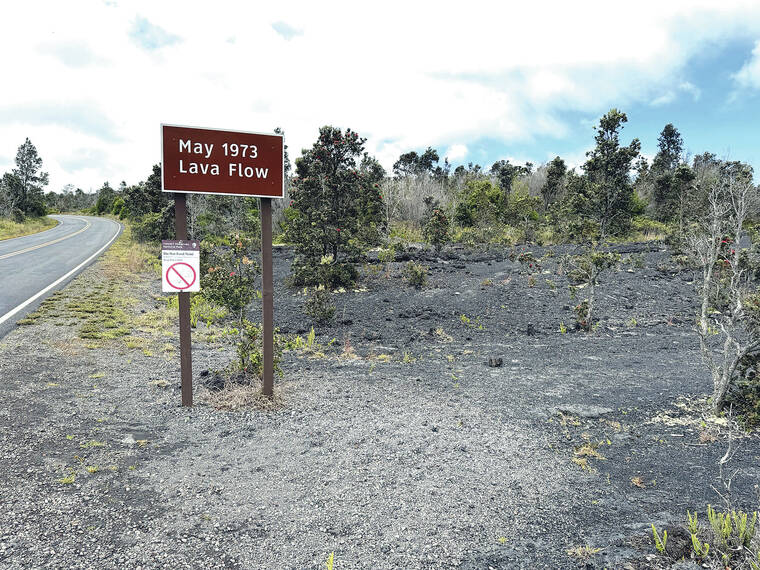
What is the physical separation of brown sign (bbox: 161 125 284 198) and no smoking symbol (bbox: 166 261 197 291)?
2.71ft

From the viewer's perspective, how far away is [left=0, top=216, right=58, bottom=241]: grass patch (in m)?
30.2

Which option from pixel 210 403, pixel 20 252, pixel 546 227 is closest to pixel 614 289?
pixel 210 403

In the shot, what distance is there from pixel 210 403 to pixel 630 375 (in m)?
5.77

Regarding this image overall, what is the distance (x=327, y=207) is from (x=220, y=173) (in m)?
8.78

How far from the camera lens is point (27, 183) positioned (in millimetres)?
45094

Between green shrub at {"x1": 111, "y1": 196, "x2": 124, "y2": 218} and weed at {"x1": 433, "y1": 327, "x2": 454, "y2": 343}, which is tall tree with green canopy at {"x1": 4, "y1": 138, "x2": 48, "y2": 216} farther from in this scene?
weed at {"x1": 433, "y1": 327, "x2": 454, "y2": 343}

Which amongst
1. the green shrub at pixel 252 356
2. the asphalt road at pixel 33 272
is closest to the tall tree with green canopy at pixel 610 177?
the green shrub at pixel 252 356

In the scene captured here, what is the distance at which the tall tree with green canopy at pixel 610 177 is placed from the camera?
9477 millimetres

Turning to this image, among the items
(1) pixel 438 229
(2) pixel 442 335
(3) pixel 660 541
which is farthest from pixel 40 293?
(1) pixel 438 229

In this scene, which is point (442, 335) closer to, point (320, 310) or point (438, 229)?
point (320, 310)

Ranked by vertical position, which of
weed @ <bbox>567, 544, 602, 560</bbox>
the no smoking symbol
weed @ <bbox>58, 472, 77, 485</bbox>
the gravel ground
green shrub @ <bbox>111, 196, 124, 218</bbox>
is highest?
green shrub @ <bbox>111, 196, 124, 218</bbox>

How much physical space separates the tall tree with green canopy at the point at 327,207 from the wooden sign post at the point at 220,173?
8.13 m

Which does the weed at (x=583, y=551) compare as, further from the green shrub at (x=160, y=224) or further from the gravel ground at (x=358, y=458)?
the green shrub at (x=160, y=224)

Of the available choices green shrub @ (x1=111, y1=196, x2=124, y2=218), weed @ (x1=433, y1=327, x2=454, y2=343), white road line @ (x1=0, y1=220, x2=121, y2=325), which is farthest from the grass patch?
weed @ (x1=433, y1=327, x2=454, y2=343)
